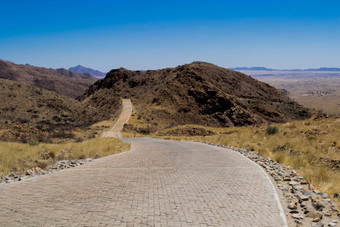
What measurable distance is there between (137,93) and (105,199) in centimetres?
7499

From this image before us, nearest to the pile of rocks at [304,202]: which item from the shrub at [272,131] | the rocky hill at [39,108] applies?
the shrub at [272,131]

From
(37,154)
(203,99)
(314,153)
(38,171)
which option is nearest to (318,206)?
(314,153)

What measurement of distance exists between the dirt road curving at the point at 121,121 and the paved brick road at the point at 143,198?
28551 millimetres

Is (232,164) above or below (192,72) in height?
below

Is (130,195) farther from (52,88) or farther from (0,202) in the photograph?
(52,88)

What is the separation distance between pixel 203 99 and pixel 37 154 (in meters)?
51.9

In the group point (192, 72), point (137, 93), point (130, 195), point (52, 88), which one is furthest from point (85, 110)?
point (52, 88)

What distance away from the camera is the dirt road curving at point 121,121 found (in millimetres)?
40047

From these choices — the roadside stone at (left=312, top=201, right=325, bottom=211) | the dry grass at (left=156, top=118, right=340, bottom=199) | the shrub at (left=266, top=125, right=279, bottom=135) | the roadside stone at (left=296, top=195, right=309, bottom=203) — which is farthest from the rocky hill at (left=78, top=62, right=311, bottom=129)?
the roadside stone at (left=312, top=201, right=325, bottom=211)

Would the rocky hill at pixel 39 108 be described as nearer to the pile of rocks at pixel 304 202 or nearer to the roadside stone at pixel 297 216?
the pile of rocks at pixel 304 202

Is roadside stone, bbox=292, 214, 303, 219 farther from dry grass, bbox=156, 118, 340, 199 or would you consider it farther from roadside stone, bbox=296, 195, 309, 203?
dry grass, bbox=156, 118, 340, 199

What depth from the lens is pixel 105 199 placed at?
21.9 ft

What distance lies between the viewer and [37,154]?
42.6 feet

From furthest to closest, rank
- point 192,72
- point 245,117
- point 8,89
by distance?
point 192,72 < point 8,89 < point 245,117
